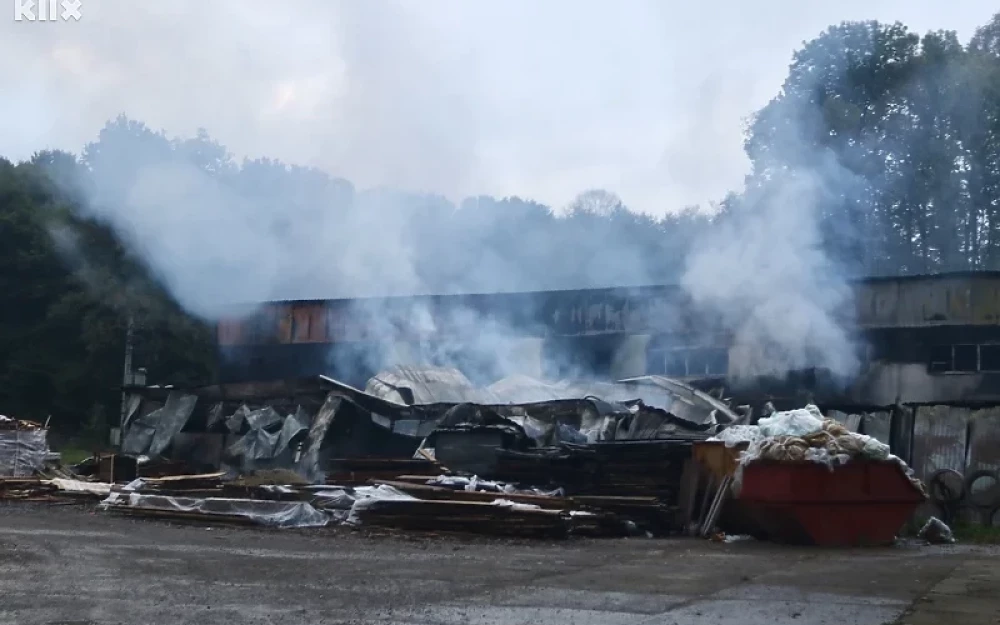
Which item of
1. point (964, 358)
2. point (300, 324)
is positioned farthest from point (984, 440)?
point (300, 324)

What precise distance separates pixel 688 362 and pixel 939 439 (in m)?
12.7

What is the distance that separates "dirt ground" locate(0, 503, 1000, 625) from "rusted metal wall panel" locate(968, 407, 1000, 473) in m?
3.20

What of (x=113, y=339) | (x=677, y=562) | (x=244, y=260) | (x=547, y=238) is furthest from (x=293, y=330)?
(x=677, y=562)

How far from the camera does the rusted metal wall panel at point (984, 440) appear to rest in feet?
53.7

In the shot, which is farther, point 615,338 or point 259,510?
point 615,338

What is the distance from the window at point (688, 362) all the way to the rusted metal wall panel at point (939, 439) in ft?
36.9

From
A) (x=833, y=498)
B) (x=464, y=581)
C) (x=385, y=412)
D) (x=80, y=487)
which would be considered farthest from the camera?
(x=385, y=412)

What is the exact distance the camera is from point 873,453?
13.6 meters

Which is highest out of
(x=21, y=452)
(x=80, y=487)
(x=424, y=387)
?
(x=424, y=387)

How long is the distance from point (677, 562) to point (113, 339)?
29.5m

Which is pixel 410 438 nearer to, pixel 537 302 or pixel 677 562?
pixel 537 302

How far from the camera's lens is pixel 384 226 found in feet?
113

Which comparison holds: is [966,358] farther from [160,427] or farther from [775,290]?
[160,427]

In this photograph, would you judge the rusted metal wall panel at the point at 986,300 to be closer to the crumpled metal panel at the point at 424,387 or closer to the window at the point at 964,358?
the window at the point at 964,358
